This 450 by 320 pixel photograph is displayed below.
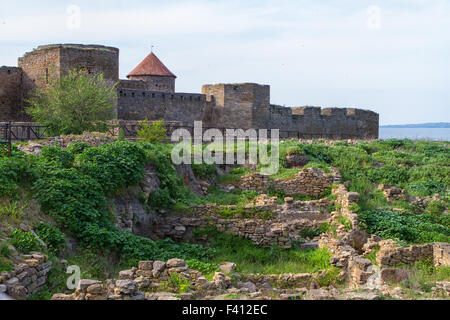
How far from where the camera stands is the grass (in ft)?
36.2

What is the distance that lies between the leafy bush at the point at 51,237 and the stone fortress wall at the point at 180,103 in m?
17.8

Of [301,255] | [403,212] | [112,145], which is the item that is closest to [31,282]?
[112,145]

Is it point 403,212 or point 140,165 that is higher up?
point 140,165

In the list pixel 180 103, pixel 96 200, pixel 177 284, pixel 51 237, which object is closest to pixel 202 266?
pixel 177 284

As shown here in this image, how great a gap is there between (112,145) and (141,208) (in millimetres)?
1661

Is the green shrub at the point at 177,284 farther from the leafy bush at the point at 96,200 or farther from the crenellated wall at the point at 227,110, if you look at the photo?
the crenellated wall at the point at 227,110

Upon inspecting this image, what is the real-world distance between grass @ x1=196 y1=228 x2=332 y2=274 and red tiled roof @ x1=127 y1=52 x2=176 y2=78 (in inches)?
991

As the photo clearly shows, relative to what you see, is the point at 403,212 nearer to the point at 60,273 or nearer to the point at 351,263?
the point at 351,263

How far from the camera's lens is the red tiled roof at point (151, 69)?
36.3 m

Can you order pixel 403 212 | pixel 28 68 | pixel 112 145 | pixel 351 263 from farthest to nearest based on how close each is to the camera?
pixel 28 68 < pixel 403 212 < pixel 112 145 < pixel 351 263

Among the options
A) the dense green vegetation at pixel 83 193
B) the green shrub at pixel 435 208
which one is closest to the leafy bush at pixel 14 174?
the dense green vegetation at pixel 83 193

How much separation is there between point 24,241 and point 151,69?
2922 cm

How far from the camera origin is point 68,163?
1152cm

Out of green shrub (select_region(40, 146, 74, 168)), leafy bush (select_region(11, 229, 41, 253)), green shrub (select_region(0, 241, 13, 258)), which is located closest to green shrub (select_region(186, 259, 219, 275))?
leafy bush (select_region(11, 229, 41, 253))
